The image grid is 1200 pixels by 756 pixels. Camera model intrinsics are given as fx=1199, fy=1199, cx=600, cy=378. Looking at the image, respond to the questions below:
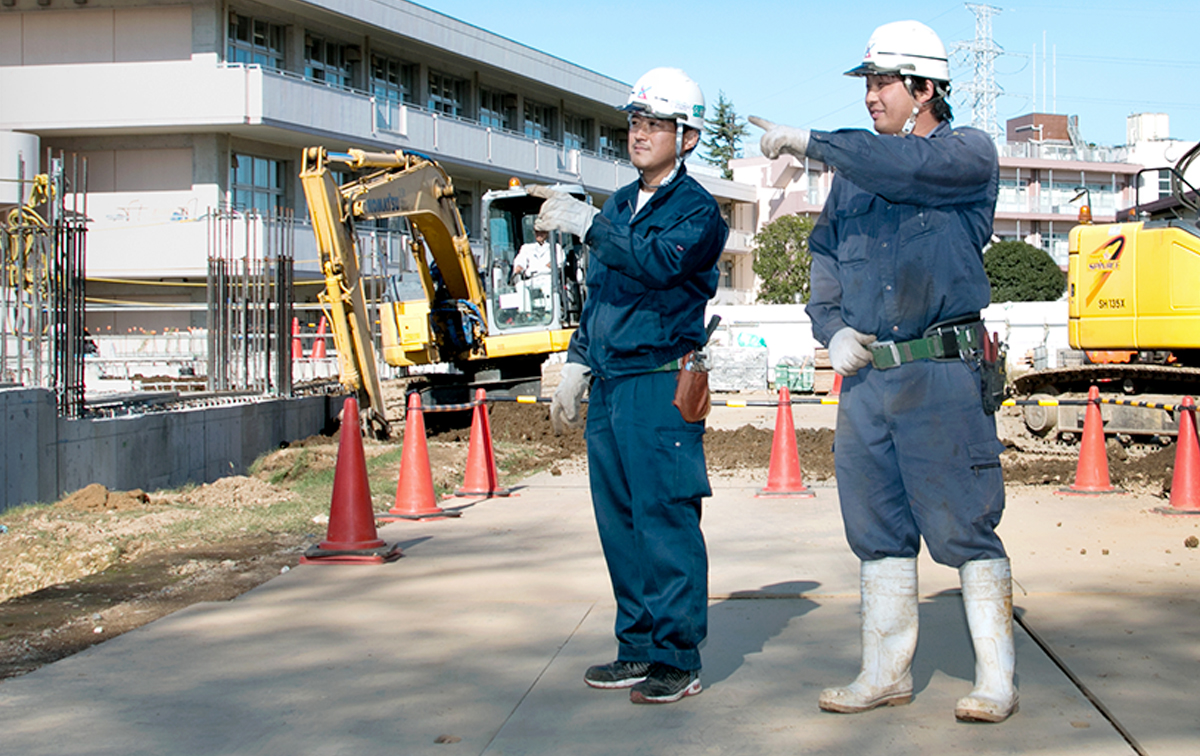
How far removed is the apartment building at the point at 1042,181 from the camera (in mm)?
66375

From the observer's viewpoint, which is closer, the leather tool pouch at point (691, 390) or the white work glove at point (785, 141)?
the white work glove at point (785, 141)

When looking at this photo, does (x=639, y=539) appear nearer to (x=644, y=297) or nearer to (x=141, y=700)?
(x=644, y=297)

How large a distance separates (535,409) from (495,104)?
26.6 metres

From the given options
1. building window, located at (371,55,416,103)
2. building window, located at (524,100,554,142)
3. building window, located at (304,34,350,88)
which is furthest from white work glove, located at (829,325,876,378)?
building window, located at (524,100,554,142)

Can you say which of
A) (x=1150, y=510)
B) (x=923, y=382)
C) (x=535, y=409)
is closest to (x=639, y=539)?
(x=923, y=382)

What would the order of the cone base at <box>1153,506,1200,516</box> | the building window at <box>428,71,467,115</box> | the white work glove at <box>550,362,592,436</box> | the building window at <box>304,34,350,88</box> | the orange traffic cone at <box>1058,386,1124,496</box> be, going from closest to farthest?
the white work glove at <box>550,362,592,436</box> < the cone base at <box>1153,506,1200,516</box> < the orange traffic cone at <box>1058,386,1124,496</box> < the building window at <box>304,34,350,88</box> < the building window at <box>428,71,467,115</box>

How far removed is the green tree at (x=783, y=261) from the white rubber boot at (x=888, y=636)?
169ft

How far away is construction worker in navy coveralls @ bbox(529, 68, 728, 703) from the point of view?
4086 millimetres

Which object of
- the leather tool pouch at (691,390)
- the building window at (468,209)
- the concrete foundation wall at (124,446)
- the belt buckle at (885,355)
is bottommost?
the concrete foundation wall at (124,446)

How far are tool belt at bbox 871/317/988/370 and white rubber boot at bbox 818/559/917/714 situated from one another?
2.22ft

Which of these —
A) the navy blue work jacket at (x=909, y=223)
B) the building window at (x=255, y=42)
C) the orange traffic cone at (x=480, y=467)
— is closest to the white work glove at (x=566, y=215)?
the navy blue work jacket at (x=909, y=223)

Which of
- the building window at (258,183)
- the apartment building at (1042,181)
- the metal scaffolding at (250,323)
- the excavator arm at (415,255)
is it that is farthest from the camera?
the apartment building at (1042,181)

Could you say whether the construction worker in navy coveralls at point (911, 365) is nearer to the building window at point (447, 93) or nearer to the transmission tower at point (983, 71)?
the building window at point (447, 93)

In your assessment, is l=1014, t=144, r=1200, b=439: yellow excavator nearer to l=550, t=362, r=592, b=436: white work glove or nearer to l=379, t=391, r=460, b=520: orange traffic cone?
l=379, t=391, r=460, b=520: orange traffic cone
